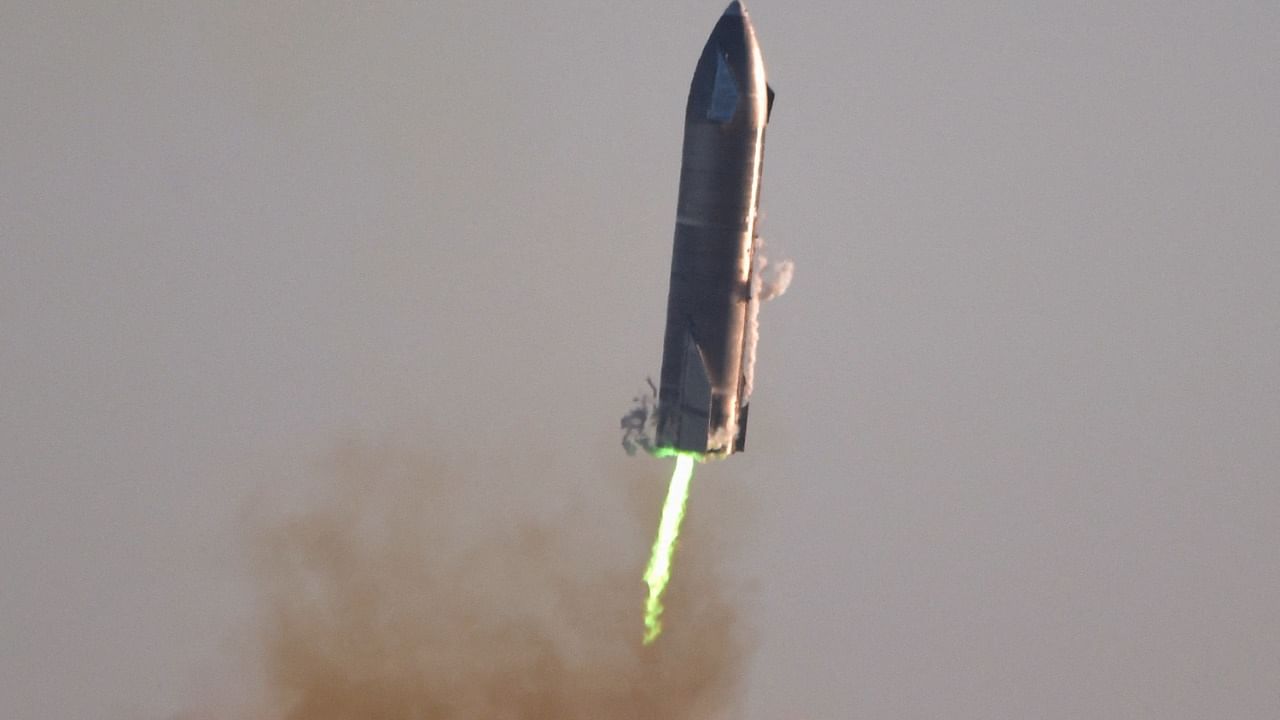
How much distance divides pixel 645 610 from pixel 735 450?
12101mm

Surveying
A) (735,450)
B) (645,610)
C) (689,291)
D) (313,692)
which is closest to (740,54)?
(689,291)

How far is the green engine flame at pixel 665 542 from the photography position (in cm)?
7206

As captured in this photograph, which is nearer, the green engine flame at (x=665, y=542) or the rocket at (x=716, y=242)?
the rocket at (x=716, y=242)

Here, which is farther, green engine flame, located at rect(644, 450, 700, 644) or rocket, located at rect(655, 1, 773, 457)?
green engine flame, located at rect(644, 450, 700, 644)

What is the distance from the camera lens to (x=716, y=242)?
222ft

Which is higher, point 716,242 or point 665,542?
point 716,242

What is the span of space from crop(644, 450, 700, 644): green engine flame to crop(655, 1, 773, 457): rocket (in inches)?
68.7

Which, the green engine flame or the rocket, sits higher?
the rocket

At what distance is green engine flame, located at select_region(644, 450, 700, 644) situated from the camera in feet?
236

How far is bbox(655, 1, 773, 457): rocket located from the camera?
67.4 m

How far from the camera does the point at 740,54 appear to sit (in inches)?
2665

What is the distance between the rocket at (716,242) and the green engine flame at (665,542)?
1.75 meters

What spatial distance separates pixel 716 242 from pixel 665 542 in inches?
445

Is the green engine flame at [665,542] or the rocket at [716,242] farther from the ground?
the rocket at [716,242]
